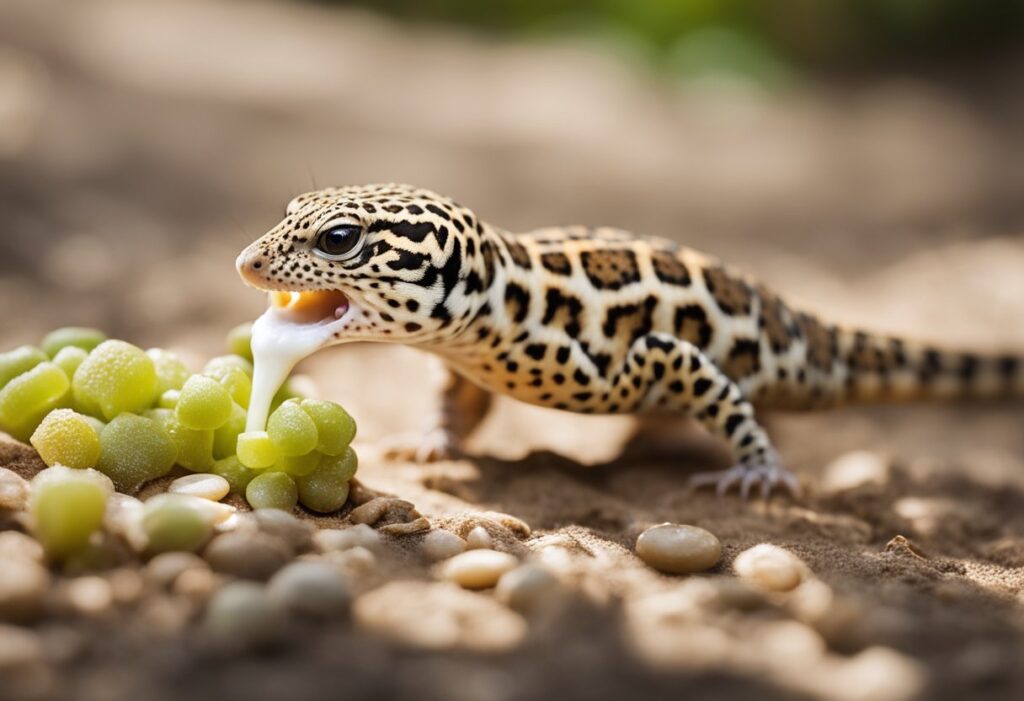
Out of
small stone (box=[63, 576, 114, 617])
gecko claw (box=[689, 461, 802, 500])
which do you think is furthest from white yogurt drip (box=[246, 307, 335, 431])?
gecko claw (box=[689, 461, 802, 500])

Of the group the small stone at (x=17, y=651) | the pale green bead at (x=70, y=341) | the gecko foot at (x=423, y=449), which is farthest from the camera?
the gecko foot at (x=423, y=449)

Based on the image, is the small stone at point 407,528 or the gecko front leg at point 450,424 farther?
the gecko front leg at point 450,424

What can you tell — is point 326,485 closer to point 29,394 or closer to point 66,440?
point 66,440

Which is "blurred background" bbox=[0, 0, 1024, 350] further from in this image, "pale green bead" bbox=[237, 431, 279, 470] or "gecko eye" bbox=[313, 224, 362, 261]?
"pale green bead" bbox=[237, 431, 279, 470]

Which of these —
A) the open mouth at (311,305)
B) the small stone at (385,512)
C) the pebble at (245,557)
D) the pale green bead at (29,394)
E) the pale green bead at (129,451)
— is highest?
the open mouth at (311,305)

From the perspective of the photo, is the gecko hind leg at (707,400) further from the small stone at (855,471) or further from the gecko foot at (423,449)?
the gecko foot at (423,449)

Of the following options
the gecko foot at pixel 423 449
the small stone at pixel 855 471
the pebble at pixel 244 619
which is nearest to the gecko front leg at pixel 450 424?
the gecko foot at pixel 423 449

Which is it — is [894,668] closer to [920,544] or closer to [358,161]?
[920,544]

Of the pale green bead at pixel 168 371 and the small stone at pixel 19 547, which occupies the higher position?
the pale green bead at pixel 168 371
